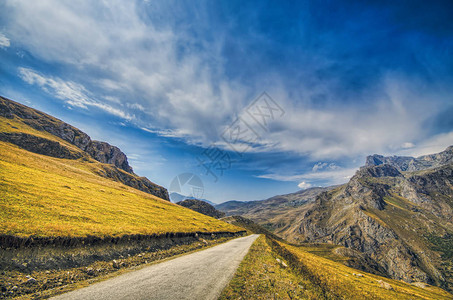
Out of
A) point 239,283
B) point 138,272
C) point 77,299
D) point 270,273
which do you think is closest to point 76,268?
point 138,272

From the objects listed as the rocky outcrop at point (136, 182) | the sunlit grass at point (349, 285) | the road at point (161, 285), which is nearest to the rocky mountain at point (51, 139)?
the rocky outcrop at point (136, 182)

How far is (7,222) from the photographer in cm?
1520

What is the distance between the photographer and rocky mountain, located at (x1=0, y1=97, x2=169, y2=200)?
9902cm

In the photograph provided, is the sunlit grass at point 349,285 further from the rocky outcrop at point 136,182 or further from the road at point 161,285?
the rocky outcrop at point 136,182

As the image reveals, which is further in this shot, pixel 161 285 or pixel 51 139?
pixel 51 139

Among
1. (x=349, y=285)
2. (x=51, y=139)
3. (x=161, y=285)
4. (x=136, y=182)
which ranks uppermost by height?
(x=51, y=139)

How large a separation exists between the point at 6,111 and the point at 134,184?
11250 cm

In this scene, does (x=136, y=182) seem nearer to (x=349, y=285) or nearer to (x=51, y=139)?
(x=51, y=139)

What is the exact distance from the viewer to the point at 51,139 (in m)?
121

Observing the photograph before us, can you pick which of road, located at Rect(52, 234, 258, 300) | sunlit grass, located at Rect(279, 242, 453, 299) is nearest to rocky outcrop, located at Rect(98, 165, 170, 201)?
road, located at Rect(52, 234, 258, 300)

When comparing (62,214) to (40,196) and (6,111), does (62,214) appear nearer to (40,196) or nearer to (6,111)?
(40,196)

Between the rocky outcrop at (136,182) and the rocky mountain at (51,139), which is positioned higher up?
the rocky mountain at (51,139)

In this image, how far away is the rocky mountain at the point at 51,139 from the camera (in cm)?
9902

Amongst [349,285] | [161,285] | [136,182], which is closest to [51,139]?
[136,182]
